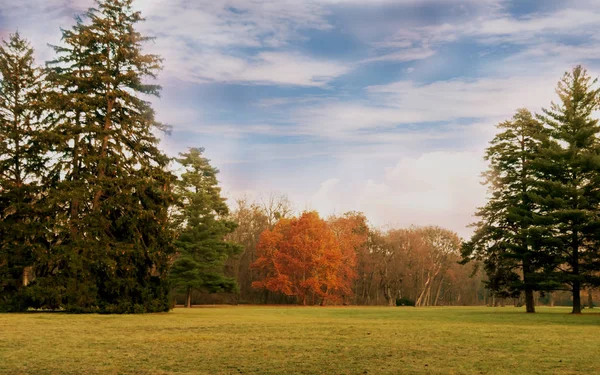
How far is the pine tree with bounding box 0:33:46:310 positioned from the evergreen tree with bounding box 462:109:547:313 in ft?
101

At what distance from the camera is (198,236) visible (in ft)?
169

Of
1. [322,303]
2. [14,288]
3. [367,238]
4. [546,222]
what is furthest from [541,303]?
[14,288]

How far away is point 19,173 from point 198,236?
20.1 meters

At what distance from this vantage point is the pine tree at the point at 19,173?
102 feet

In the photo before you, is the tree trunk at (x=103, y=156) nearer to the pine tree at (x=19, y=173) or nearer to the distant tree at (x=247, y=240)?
the pine tree at (x=19, y=173)

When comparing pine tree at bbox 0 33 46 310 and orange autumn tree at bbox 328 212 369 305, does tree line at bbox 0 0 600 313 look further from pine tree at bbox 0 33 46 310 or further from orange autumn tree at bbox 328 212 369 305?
orange autumn tree at bbox 328 212 369 305

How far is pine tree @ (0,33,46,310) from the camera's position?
31141 mm

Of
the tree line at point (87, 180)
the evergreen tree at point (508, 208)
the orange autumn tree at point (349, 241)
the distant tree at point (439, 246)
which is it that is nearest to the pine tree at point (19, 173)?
the tree line at point (87, 180)

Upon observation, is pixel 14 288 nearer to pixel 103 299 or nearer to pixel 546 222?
pixel 103 299

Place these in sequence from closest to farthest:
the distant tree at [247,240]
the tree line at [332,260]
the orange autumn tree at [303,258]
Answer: the orange autumn tree at [303,258] → the tree line at [332,260] → the distant tree at [247,240]

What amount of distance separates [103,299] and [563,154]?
1195 inches

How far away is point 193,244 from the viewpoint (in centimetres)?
5094

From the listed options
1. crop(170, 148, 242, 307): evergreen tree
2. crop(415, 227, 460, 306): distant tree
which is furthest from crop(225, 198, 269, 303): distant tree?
crop(415, 227, 460, 306): distant tree

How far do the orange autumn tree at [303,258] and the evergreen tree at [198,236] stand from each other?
9.77m
